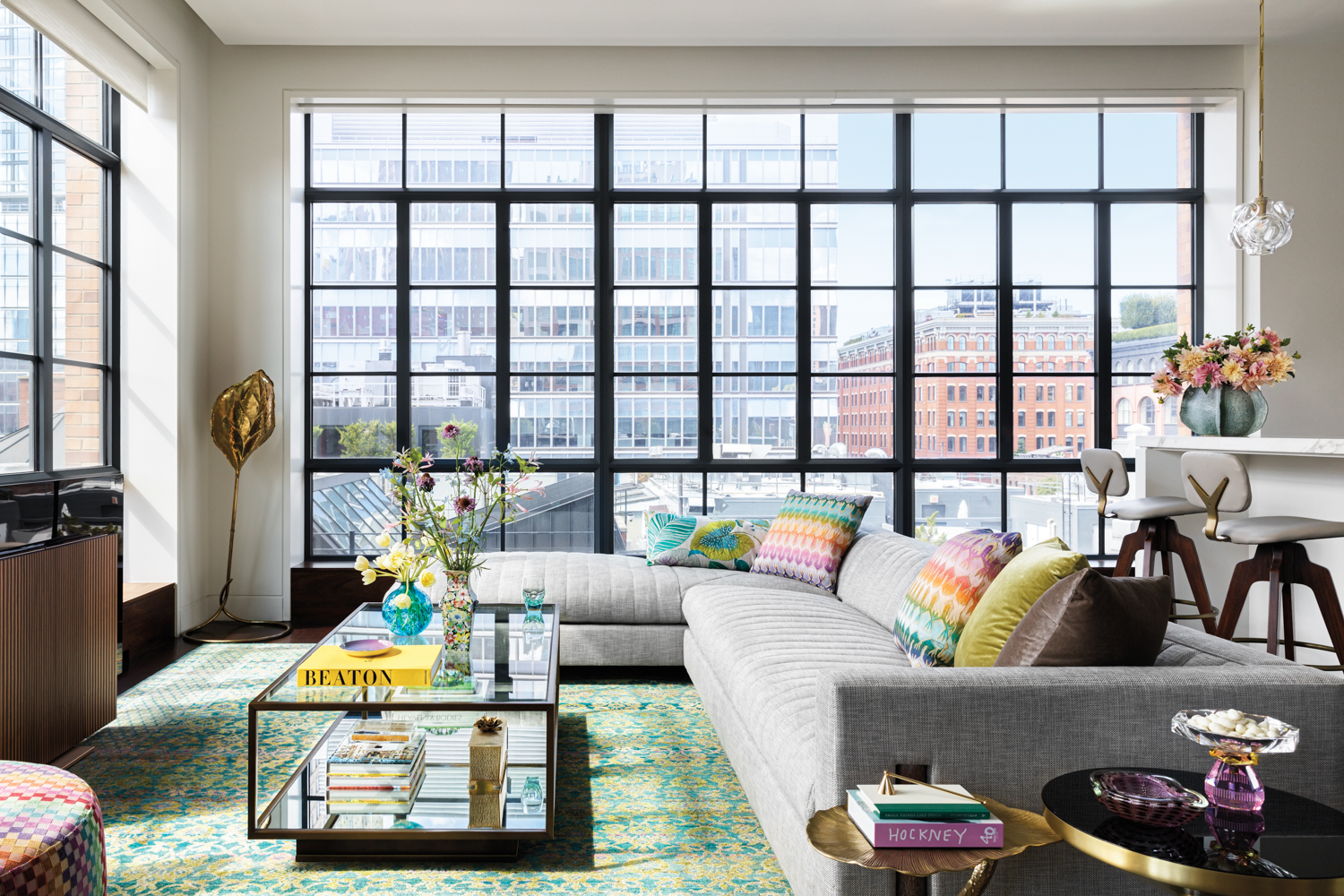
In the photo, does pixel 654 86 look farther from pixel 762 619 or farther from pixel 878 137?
pixel 762 619

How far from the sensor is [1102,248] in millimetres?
5352

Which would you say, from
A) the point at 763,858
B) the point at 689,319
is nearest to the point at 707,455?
the point at 689,319

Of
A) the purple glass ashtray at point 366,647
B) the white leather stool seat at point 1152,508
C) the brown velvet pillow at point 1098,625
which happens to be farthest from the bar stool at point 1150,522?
the purple glass ashtray at point 366,647

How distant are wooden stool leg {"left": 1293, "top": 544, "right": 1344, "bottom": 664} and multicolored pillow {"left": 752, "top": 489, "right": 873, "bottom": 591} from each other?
5.58ft

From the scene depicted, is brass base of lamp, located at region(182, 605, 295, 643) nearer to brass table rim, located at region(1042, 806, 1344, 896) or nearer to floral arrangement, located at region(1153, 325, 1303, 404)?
brass table rim, located at region(1042, 806, 1344, 896)

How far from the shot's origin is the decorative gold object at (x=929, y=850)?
1.35 metres

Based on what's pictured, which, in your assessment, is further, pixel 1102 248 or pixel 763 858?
pixel 1102 248

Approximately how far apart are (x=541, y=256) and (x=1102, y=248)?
3530mm

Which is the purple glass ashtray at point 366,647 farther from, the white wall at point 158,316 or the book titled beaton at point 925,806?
the white wall at point 158,316

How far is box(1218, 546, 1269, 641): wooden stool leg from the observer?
3.43 m

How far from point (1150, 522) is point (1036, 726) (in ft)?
9.80

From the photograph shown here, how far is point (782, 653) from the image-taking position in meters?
2.57

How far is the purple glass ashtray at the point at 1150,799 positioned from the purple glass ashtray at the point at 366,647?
1.86 meters

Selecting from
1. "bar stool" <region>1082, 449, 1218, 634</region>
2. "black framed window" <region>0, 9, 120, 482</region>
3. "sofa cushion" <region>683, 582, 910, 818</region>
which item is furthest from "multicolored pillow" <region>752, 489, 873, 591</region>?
"black framed window" <region>0, 9, 120, 482</region>
